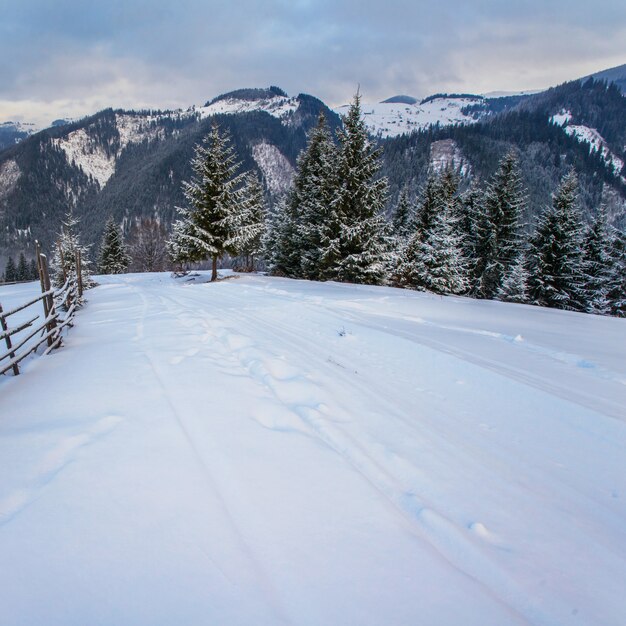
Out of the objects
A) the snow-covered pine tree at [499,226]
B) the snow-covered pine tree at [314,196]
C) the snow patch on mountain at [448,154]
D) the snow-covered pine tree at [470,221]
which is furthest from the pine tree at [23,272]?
the snow patch on mountain at [448,154]

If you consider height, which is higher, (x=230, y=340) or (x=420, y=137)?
(x=420, y=137)

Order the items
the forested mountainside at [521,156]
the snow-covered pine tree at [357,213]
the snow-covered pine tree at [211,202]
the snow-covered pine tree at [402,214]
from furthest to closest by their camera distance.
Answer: the forested mountainside at [521,156] < the snow-covered pine tree at [402,214] < the snow-covered pine tree at [211,202] < the snow-covered pine tree at [357,213]

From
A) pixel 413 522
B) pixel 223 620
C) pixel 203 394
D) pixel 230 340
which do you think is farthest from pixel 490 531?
pixel 230 340

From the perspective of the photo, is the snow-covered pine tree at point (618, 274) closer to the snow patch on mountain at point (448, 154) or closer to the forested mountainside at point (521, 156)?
the forested mountainside at point (521, 156)

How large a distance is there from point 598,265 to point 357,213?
1746cm

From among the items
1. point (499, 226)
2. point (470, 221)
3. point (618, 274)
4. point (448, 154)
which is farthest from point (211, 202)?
point (448, 154)

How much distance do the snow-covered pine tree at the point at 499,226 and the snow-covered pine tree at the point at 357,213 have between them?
37.6 ft

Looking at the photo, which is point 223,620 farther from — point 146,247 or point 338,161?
point 146,247

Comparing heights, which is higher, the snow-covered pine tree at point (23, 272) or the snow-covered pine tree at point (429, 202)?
the snow-covered pine tree at point (429, 202)

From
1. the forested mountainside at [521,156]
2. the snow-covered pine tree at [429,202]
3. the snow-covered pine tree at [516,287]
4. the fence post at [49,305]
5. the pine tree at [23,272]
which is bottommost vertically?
the snow-covered pine tree at [516,287]

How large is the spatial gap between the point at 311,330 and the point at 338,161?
15634 mm

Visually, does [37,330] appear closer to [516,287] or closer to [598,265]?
[516,287]

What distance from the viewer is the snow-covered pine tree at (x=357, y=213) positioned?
19.3 m

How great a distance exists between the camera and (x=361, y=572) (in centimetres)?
192
